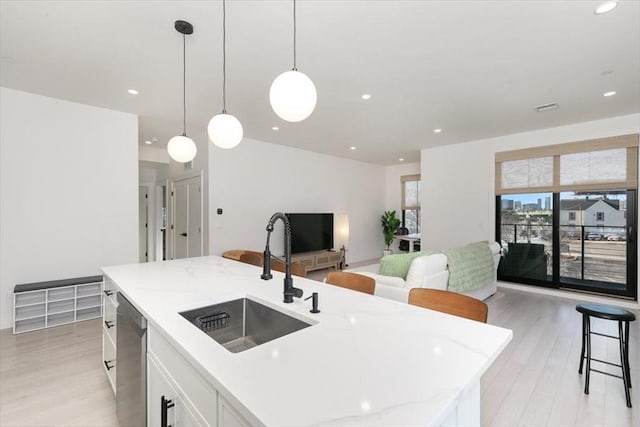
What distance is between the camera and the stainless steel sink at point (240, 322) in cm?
140

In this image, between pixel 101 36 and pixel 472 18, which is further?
pixel 101 36

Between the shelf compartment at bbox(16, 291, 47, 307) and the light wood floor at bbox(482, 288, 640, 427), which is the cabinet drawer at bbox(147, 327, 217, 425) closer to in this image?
the light wood floor at bbox(482, 288, 640, 427)

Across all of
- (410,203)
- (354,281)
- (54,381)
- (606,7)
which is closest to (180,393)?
(354,281)

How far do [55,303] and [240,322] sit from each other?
3.34 m

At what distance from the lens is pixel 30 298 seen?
3.29 m

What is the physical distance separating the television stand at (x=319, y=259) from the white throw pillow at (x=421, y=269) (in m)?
3.11

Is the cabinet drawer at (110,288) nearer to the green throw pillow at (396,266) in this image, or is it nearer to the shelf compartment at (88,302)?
the shelf compartment at (88,302)

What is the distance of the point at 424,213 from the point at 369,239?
1.95 m

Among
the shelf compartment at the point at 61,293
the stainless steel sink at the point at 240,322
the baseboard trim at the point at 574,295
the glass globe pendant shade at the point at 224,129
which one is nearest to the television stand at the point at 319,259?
the baseboard trim at the point at 574,295

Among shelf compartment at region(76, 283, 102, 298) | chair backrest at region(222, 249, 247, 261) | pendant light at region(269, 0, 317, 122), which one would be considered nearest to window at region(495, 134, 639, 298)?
chair backrest at region(222, 249, 247, 261)

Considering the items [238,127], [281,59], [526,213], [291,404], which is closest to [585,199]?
[526,213]

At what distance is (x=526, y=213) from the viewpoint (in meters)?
5.13

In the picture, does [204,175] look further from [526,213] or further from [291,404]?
[526,213]

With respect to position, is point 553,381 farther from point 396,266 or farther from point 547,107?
point 547,107
